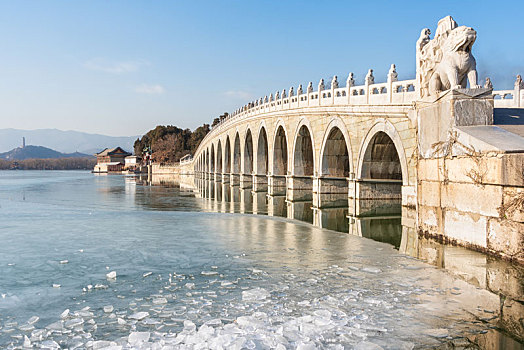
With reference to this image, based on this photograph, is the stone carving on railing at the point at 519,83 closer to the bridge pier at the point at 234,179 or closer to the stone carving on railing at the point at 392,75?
the stone carving on railing at the point at 392,75

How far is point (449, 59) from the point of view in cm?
1011

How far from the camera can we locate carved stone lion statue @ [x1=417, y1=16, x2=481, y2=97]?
9848 mm

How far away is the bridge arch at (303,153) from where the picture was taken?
2639 cm

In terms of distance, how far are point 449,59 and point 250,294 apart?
297 inches

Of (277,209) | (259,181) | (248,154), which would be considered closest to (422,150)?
(277,209)

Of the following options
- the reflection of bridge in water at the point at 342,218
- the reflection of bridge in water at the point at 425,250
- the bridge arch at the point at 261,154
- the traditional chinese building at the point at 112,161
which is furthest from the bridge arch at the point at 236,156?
the traditional chinese building at the point at 112,161

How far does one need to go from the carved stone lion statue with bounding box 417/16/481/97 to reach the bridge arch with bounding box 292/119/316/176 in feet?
48.5

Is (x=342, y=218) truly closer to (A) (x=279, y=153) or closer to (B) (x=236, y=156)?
(A) (x=279, y=153)

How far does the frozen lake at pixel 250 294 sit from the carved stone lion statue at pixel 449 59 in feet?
12.8

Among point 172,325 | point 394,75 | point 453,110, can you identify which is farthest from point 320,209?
point 172,325

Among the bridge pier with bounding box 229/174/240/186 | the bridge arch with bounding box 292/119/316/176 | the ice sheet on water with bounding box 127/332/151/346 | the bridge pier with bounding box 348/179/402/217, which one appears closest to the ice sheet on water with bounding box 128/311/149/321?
the ice sheet on water with bounding box 127/332/151/346

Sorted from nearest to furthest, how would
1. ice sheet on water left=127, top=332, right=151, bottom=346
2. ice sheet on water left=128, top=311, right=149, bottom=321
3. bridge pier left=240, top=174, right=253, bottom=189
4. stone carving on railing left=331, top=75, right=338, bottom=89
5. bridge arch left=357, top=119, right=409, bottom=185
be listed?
ice sheet on water left=127, top=332, right=151, bottom=346 → ice sheet on water left=128, top=311, right=149, bottom=321 → bridge arch left=357, top=119, right=409, bottom=185 → stone carving on railing left=331, top=75, right=338, bottom=89 → bridge pier left=240, top=174, right=253, bottom=189

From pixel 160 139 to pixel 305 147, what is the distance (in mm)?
93482

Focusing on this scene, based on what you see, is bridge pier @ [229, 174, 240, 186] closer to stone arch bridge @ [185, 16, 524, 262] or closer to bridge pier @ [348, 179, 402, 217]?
stone arch bridge @ [185, 16, 524, 262]
